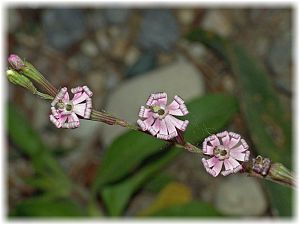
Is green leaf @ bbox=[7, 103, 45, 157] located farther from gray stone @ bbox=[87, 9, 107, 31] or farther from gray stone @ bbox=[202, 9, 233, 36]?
gray stone @ bbox=[202, 9, 233, 36]

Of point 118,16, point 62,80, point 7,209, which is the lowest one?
point 7,209

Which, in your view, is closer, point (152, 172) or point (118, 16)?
point (152, 172)

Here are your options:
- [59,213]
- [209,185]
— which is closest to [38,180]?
[59,213]

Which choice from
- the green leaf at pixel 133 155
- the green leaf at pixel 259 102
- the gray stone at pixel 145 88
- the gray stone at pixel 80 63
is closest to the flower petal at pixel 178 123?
the green leaf at pixel 133 155

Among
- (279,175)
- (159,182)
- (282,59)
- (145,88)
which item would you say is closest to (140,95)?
(145,88)

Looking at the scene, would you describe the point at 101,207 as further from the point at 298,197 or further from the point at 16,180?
the point at 298,197

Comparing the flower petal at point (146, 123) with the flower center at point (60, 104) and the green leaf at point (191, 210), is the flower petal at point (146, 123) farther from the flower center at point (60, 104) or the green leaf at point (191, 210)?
the green leaf at point (191, 210)

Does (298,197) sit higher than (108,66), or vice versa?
(108,66)
